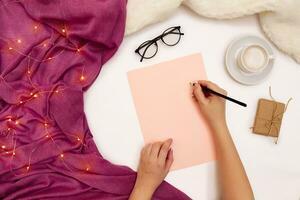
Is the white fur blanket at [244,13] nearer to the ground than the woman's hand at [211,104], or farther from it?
farther from it

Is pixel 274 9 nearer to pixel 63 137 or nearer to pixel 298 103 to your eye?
pixel 298 103

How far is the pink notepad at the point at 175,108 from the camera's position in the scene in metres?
0.85

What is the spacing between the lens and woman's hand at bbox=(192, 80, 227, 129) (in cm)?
84

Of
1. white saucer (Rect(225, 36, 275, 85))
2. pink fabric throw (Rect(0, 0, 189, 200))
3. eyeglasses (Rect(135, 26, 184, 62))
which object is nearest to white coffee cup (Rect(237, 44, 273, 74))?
white saucer (Rect(225, 36, 275, 85))

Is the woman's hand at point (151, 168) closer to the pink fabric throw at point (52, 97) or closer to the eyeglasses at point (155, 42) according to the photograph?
the pink fabric throw at point (52, 97)

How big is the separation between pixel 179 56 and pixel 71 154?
1.00 feet

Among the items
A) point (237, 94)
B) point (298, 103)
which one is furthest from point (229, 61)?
point (298, 103)

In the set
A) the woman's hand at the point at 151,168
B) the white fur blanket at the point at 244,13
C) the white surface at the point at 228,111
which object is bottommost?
the woman's hand at the point at 151,168

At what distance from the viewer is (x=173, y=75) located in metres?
0.86

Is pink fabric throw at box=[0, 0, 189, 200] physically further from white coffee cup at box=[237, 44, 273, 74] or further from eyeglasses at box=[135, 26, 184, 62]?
white coffee cup at box=[237, 44, 273, 74]

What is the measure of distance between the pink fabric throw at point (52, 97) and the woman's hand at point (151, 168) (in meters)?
0.03

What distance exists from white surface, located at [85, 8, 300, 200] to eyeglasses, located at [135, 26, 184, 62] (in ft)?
0.04

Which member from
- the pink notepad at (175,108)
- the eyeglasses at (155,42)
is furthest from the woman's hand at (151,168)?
the eyeglasses at (155,42)

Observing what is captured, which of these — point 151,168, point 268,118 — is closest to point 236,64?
point 268,118
